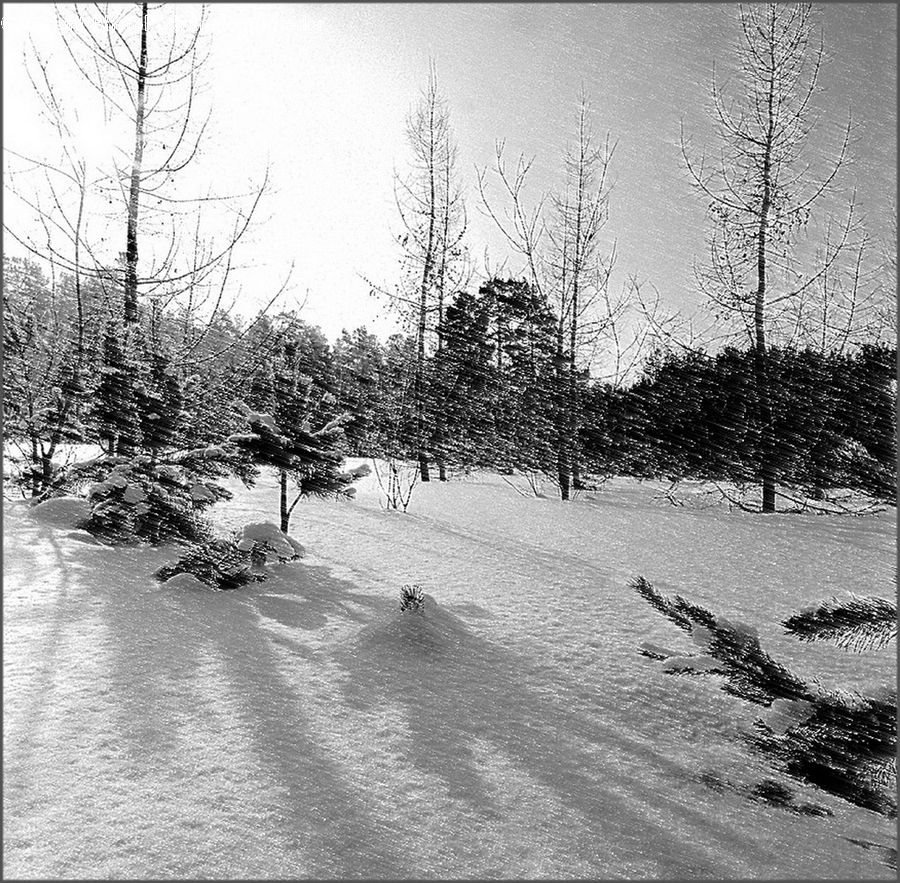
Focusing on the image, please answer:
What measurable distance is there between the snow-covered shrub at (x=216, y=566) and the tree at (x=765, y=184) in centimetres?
348

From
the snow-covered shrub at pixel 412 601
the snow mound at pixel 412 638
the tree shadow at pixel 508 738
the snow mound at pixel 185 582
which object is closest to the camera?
the tree shadow at pixel 508 738

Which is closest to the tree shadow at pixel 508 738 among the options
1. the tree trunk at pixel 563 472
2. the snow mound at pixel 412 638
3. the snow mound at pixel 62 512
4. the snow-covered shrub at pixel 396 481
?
the snow mound at pixel 412 638

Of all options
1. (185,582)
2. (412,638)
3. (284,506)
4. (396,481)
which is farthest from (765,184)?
(185,582)

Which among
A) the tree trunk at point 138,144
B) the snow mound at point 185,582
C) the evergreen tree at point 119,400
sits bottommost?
the snow mound at point 185,582

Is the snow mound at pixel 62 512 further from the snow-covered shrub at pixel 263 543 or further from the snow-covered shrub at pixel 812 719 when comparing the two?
the snow-covered shrub at pixel 812 719

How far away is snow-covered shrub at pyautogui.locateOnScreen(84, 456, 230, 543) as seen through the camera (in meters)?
2.48

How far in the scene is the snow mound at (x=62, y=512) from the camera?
8.91ft

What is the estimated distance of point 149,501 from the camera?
2.56 metres

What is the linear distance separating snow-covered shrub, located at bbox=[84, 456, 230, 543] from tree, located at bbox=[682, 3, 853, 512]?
3.46 metres

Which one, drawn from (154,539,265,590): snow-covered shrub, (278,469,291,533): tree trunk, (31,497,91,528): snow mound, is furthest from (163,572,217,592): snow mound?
(278,469,291,533): tree trunk

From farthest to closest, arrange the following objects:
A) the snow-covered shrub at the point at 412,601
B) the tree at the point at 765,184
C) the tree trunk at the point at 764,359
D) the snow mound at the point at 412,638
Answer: the tree trunk at the point at 764,359, the tree at the point at 765,184, the snow-covered shrub at the point at 412,601, the snow mound at the point at 412,638

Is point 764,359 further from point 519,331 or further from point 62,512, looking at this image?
point 62,512

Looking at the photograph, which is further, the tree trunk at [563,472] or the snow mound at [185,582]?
the tree trunk at [563,472]

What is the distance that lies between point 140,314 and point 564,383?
3703mm
